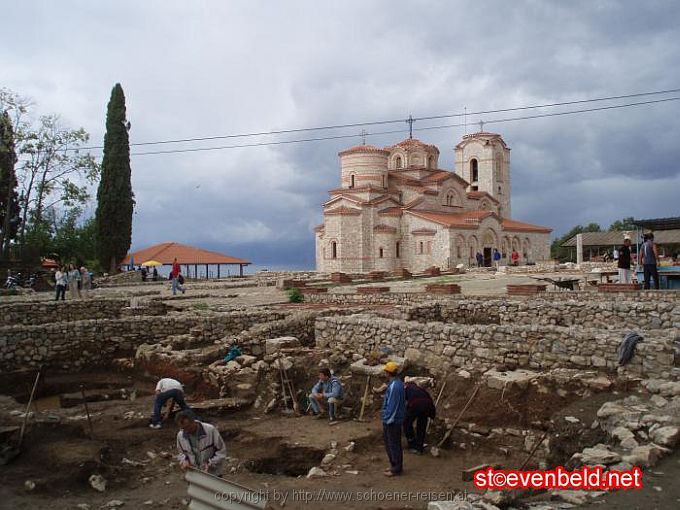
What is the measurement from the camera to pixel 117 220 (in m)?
40.8

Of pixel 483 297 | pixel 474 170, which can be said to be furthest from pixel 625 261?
pixel 474 170

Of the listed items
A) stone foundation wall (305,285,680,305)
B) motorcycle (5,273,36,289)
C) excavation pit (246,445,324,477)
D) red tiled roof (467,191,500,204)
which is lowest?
excavation pit (246,445,324,477)

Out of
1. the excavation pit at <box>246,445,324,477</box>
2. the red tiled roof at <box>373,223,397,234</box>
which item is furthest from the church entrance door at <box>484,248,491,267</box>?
the excavation pit at <box>246,445,324,477</box>

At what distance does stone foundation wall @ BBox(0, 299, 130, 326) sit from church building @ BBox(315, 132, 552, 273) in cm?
2694

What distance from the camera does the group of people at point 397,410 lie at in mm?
6793

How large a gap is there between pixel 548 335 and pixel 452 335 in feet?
5.27

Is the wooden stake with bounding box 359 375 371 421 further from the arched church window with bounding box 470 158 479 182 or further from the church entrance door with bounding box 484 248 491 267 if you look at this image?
the arched church window with bounding box 470 158 479 182

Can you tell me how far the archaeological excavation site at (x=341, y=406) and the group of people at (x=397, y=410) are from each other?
18 centimetres

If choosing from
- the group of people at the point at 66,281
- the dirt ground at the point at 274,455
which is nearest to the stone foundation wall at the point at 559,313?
the dirt ground at the point at 274,455

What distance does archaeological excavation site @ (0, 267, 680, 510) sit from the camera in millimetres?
6051

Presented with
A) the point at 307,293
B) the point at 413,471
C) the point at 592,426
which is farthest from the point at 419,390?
the point at 307,293

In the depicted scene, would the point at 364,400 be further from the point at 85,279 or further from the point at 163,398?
the point at 85,279

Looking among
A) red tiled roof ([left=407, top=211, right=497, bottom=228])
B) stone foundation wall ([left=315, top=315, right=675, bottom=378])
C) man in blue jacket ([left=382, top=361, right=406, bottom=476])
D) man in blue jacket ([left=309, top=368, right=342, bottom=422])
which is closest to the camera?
man in blue jacket ([left=382, top=361, right=406, bottom=476])

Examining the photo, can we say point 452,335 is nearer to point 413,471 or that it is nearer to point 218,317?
point 413,471
